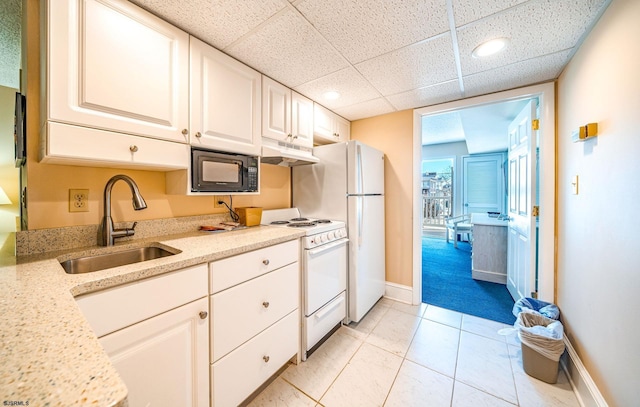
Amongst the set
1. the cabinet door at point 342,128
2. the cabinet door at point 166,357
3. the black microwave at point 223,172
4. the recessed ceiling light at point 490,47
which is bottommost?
the cabinet door at point 166,357

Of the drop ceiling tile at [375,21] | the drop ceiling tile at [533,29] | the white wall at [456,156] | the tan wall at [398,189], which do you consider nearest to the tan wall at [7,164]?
the drop ceiling tile at [375,21]

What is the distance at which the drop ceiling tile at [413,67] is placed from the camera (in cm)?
156

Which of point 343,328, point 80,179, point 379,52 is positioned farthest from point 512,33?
point 80,179

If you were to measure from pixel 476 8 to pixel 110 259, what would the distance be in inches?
91.6

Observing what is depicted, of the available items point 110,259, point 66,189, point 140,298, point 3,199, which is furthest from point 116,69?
point 3,199

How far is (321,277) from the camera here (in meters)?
1.83

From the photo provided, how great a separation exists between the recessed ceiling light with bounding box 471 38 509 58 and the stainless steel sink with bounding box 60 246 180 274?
7.23 ft

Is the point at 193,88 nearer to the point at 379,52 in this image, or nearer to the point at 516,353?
the point at 379,52

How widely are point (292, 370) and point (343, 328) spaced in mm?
649

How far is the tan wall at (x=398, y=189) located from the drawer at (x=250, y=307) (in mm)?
1501

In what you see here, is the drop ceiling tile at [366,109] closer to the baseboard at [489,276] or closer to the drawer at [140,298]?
the drawer at [140,298]

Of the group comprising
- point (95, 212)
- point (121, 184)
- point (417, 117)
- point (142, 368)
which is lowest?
point (142, 368)

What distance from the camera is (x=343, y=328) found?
7.00 feet

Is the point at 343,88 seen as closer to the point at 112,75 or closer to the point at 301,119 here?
the point at 301,119
